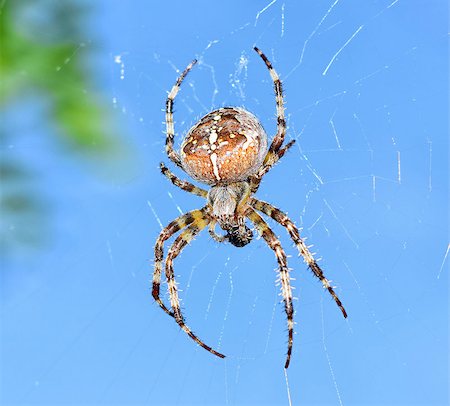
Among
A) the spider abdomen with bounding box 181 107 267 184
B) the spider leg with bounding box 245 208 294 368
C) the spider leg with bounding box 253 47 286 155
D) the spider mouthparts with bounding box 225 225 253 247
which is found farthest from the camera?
the spider mouthparts with bounding box 225 225 253 247

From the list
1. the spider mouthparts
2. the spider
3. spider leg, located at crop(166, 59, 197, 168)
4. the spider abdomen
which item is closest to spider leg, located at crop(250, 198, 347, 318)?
the spider

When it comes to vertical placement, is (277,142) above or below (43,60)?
below

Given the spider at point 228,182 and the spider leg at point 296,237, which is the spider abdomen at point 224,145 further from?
the spider leg at point 296,237

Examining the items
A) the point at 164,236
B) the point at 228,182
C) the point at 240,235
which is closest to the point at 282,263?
the point at 240,235

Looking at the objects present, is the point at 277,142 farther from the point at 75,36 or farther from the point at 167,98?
the point at 75,36

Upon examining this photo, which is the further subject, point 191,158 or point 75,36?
point 75,36

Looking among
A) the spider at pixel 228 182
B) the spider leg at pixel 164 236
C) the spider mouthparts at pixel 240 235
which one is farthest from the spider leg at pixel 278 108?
the spider leg at pixel 164 236

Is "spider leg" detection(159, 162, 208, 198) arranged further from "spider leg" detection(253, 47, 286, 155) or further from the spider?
"spider leg" detection(253, 47, 286, 155)

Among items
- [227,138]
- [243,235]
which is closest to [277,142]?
[227,138]
